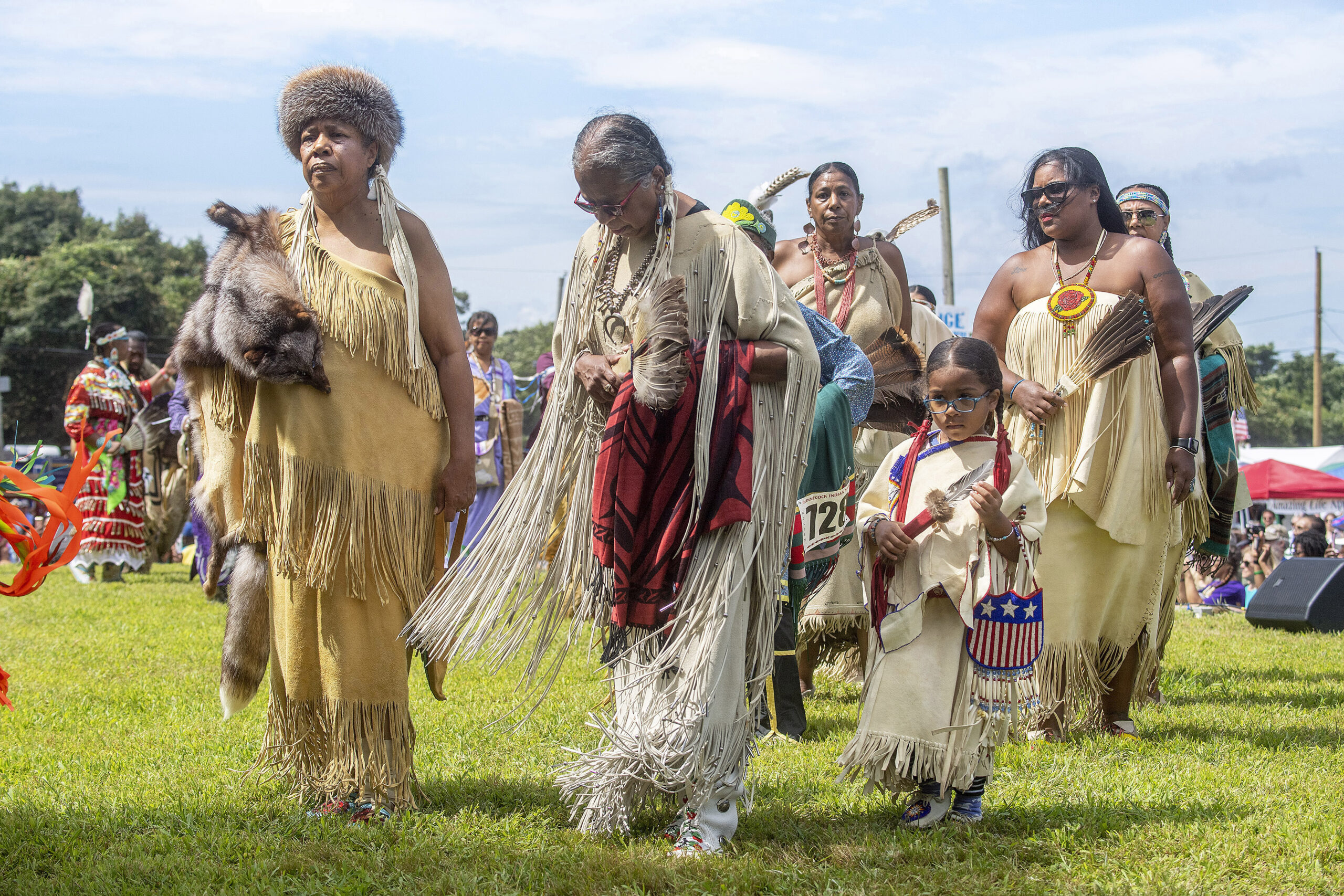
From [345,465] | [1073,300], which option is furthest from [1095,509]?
[345,465]

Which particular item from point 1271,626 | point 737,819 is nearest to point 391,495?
point 737,819

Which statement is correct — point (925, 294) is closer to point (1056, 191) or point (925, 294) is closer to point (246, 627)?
point (1056, 191)

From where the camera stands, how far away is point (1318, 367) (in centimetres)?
3866

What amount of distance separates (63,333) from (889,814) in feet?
138

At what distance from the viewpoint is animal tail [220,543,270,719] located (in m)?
3.76

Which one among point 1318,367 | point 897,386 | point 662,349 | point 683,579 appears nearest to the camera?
point 662,349

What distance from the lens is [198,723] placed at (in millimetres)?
5105

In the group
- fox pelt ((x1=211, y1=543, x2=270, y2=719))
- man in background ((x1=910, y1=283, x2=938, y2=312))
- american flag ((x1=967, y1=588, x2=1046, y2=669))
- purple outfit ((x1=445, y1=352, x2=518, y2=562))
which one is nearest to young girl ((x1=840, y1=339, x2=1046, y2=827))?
american flag ((x1=967, y1=588, x2=1046, y2=669))

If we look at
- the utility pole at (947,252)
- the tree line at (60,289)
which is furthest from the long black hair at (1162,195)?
the tree line at (60,289)

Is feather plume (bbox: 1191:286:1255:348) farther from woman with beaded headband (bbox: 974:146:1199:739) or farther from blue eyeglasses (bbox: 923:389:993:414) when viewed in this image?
blue eyeglasses (bbox: 923:389:993:414)

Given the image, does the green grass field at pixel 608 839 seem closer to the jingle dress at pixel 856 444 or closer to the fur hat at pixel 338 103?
the jingle dress at pixel 856 444

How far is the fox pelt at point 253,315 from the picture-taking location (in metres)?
3.46

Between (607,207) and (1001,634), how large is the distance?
5.50 feet

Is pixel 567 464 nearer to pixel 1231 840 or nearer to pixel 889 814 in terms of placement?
pixel 889 814
